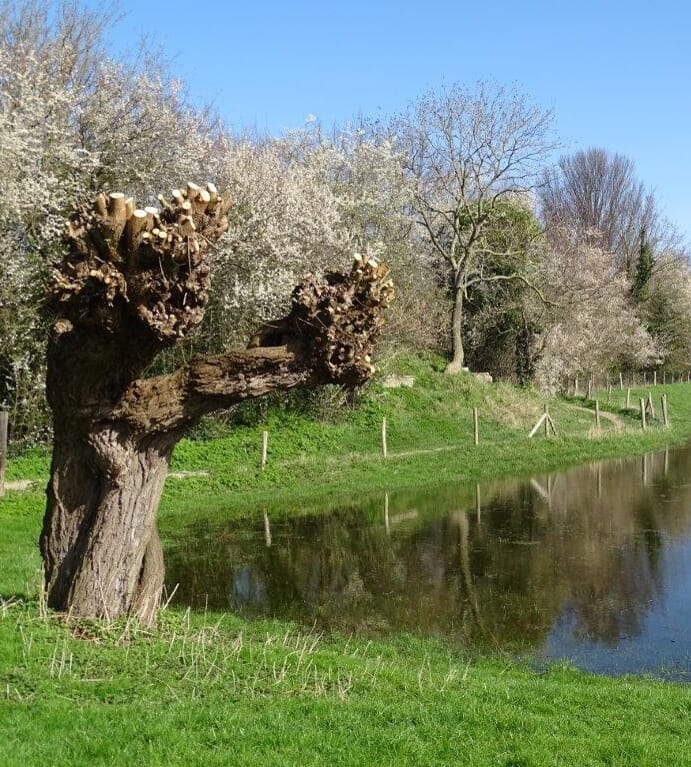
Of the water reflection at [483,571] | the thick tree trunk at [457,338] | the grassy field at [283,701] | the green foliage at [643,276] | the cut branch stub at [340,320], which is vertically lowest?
the water reflection at [483,571]

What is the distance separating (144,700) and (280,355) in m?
4.04

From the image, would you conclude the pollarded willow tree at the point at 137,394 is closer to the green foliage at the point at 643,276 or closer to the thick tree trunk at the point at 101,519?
the thick tree trunk at the point at 101,519

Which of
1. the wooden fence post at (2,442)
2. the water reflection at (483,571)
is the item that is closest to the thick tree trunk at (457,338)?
the water reflection at (483,571)

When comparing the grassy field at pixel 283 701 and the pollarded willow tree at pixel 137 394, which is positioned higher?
the pollarded willow tree at pixel 137 394

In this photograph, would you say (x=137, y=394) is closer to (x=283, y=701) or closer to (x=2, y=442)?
(x=283, y=701)

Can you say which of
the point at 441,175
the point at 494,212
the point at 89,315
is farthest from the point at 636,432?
the point at 89,315

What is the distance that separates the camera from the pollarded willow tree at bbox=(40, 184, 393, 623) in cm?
847

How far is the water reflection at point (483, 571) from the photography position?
12.2 metres

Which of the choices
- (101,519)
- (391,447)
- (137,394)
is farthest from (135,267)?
(391,447)

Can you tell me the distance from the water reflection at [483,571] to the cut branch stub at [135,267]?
6269mm

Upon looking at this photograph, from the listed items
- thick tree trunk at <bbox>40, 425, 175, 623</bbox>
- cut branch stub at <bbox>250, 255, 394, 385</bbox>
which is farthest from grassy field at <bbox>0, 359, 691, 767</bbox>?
cut branch stub at <bbox>250, 255, 394, 385</bbox>

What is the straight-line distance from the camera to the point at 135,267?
787 cm

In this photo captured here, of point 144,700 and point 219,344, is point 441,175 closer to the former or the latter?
point 219,344

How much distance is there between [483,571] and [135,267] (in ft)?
33.7
